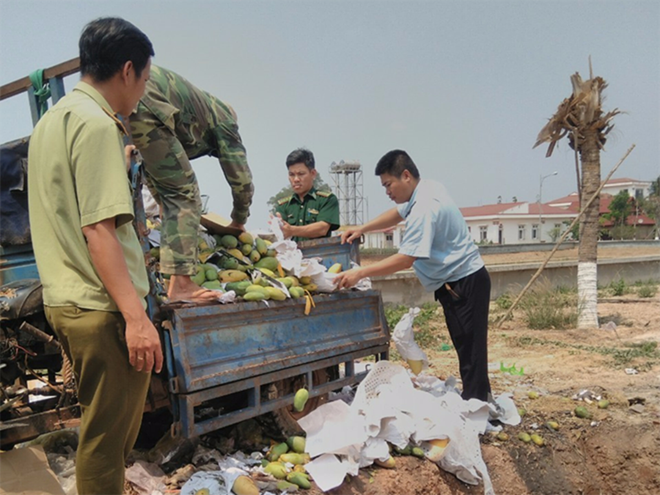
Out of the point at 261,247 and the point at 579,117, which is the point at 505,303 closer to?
the point at 579,117

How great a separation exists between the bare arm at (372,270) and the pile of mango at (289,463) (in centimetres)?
111

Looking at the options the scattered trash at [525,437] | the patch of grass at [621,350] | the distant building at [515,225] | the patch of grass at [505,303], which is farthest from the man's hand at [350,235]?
the distant building at [515,225]

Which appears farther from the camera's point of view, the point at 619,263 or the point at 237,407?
the point at 619,263

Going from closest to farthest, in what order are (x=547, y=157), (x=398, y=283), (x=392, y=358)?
(x=392, y=358)
(x=547, y=157)
(x=398, y=283)

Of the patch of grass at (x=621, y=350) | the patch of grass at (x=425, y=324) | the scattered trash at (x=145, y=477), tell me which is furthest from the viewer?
the patch of grass at (x=425, y=324)

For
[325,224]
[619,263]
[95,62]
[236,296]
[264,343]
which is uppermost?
[95,62]

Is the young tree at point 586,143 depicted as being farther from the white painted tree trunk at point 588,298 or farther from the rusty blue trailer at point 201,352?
the rusty blue trailer at point 201,352

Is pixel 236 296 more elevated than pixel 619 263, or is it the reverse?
pixel 236 296

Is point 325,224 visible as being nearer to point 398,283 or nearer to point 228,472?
point 228,472

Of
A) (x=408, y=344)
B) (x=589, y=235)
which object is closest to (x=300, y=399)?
(x=408, y=344)

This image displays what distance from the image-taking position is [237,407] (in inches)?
145

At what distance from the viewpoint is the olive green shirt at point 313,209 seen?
509cm

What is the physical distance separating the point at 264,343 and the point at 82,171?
1.85m

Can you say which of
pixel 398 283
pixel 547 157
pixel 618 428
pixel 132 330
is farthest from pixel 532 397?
pixel 398 283
